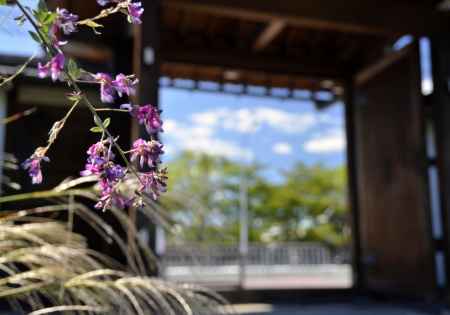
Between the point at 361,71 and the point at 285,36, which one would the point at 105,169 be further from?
the point at 361,71

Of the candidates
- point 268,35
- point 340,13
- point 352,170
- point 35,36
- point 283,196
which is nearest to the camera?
point 35,36

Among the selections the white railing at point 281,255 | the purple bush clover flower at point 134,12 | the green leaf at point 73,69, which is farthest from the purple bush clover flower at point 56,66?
the white railing at point 281,255

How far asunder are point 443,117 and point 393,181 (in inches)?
34.6

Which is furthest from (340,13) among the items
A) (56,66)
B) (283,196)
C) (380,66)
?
(283,196)

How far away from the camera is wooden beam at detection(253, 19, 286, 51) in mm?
4148

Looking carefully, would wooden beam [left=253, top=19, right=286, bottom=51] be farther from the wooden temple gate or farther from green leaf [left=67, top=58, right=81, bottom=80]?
green leaf [left=67, top=58, right=81, bottom=80]

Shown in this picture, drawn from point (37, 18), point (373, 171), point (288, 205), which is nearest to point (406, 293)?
point (373, 171)

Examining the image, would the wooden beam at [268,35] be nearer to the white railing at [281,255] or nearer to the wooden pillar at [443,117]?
the wooden pillar at [443,117]

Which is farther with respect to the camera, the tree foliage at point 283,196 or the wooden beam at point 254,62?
the tree foliage at point 283,196

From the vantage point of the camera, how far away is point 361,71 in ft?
16.3

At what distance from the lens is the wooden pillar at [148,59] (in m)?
3.05

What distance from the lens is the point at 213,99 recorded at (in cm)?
584

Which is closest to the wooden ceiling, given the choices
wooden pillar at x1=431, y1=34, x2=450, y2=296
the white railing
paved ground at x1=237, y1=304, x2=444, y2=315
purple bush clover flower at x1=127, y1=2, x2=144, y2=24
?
wooden pillar at x1=431, y1=34, x2=450, y2=296

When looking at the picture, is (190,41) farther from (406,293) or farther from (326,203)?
(326,203)
